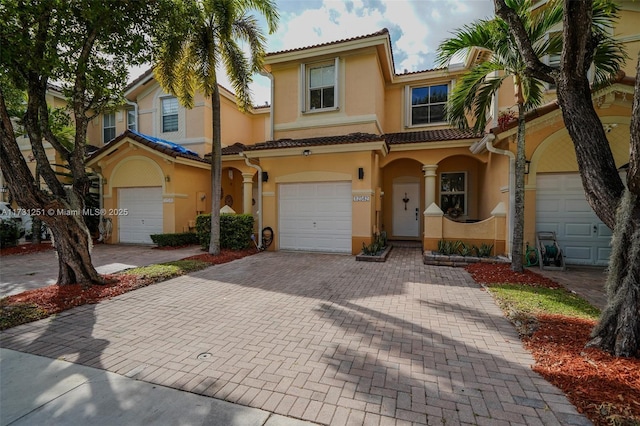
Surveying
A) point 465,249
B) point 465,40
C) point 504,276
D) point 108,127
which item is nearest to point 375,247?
point 465,249

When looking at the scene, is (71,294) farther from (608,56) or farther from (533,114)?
(608,56)

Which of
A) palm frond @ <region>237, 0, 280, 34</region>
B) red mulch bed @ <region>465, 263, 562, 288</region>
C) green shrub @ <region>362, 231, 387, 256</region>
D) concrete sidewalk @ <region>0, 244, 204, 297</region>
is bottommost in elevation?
concrete sidewalk @ <region>0, 244, 204, 297</region>

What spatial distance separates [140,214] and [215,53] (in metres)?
7.90

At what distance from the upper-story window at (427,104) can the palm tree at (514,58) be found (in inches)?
217

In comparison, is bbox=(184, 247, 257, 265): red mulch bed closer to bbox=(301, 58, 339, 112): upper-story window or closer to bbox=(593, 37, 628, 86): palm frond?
bbox=(301, 58, 339, 112): upper-story window

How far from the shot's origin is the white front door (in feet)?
43.2

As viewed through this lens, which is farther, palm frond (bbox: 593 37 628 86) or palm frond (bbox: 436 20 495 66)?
palm frond (bbox: 436 20 495 66)

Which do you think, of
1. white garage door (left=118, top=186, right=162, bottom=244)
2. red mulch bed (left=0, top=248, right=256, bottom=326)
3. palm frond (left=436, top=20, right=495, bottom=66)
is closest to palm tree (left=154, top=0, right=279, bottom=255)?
red mulch bed (left=0, top=248, right=256, bottom=326)

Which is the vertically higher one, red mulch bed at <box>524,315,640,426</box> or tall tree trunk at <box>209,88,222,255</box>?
tall tree trunk at <box>209,88,222,255</box>

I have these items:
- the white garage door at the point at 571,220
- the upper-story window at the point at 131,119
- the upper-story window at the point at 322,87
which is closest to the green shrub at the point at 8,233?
the upper-story window at the point at 131,119

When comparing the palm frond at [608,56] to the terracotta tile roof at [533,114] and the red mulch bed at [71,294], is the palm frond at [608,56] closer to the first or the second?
the terracotta tile roof at [533,114]

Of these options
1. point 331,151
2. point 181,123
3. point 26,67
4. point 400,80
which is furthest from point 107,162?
point 400,80

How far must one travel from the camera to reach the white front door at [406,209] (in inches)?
518

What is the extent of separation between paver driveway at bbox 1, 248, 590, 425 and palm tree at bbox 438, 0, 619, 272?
4.00 meters
